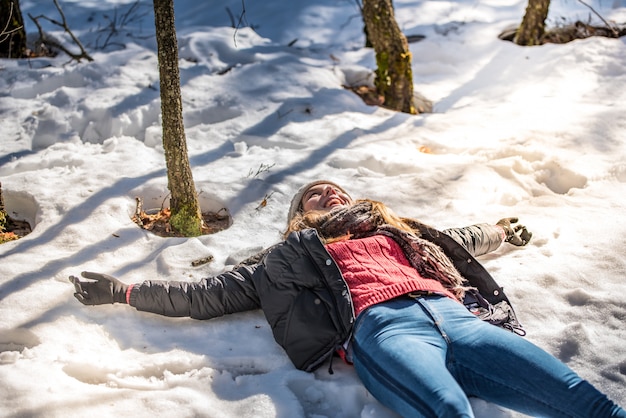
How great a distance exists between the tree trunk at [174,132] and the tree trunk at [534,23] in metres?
5.95

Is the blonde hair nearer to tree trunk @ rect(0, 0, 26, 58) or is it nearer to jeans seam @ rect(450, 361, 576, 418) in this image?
jeans seam @ rect(450, 361, 576, 418)

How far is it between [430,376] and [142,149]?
3.64 meters

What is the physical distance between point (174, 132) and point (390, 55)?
354cm

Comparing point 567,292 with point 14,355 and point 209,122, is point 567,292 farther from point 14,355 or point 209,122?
point 209,122

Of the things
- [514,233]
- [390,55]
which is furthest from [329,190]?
[390,55]

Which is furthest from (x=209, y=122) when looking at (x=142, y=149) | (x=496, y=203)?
(x=496, y=203)

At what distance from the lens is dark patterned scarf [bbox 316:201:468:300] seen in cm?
297

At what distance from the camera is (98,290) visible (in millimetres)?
2973

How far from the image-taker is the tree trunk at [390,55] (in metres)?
6.36

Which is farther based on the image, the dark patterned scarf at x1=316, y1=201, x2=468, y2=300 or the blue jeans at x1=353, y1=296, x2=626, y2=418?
the dark patterned scarf at x1=316, y1=201, x2=468, y2=300

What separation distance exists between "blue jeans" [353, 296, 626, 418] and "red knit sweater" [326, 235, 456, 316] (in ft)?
0.21

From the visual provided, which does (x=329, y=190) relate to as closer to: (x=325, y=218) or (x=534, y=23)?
(x=325, y=218)

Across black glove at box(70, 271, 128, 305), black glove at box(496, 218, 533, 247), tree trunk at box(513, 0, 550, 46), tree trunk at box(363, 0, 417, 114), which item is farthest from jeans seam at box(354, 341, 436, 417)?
tree trunk at box(513, 0, 550, 46)

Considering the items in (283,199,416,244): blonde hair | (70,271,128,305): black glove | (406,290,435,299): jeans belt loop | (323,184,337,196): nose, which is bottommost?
(70,271,128,305): black glove
